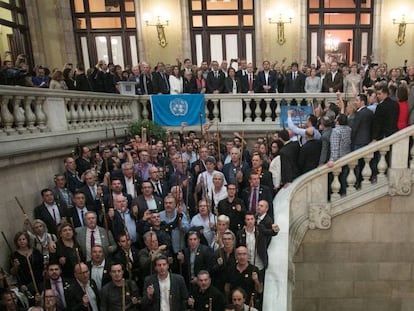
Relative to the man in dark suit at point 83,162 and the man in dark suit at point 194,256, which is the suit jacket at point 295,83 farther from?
the man in dark suit at point 194,256

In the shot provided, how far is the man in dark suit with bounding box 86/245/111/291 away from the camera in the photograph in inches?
142

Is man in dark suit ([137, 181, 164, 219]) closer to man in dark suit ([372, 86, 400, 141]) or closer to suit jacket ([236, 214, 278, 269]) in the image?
suit jacket ([236, 214, 278, 269])

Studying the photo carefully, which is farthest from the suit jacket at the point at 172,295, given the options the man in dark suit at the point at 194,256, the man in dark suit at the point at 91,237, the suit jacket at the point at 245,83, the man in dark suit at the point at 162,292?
the suit jacket at the point at 245,83

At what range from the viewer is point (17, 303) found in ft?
11.0

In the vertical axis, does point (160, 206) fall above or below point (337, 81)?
below

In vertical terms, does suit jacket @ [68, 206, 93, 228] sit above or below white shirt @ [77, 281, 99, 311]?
above

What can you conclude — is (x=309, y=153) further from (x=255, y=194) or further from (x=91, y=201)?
(x=91, y=201)

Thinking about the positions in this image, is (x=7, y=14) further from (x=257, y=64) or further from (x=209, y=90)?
(x=257, y=64)

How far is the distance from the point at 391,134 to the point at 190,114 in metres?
4.52

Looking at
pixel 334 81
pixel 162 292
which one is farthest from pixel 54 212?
pixel 334 81

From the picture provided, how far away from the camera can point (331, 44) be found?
11898mm

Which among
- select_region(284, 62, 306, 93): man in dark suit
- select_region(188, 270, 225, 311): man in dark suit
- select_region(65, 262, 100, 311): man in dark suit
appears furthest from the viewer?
select_region(284, 62, 306, 93): man in dark suit

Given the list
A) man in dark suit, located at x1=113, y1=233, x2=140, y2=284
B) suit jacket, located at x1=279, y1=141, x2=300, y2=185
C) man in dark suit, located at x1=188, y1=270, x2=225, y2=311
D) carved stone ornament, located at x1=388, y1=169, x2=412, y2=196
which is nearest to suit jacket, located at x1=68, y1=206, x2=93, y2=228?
man in dark suit, located at x1=113, y1=233, x2=140, y2=284

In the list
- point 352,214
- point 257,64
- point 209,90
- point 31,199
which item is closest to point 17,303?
point 31,199
